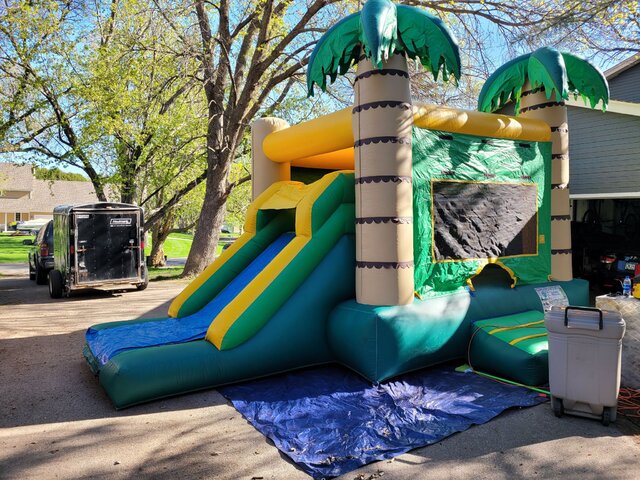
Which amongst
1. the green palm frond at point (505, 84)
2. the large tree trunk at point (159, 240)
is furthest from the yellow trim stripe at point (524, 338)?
the large tree trunk at point (159, 240)

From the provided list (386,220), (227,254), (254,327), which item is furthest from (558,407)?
(227,254)

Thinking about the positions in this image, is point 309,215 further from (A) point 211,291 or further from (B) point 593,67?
(B) point 593,67

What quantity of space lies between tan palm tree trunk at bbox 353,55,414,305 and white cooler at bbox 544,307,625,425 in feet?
4.88

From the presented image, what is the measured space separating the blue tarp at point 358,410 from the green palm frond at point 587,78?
171 inches

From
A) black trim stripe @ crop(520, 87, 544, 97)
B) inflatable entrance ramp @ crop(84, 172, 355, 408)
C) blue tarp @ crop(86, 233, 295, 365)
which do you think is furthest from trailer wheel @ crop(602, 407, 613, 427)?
black trim stripe @ crop(520, 87, 544, 97)

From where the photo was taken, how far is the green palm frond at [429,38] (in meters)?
4.78

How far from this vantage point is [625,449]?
3.44m

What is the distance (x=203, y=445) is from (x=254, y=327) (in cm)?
147

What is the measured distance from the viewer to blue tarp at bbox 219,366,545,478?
3428 millimetres

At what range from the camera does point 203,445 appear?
3.54 meters

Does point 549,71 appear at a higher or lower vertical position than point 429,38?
higher

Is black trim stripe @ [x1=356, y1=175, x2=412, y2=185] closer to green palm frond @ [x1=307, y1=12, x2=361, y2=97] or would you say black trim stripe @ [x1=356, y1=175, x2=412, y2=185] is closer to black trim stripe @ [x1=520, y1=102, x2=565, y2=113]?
green palm frond @ [x1=307, y1=12, x2=361, y2=97]

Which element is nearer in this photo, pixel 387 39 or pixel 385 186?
pixel 387 39

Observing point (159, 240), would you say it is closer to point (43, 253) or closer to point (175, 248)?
point (43, 253)
